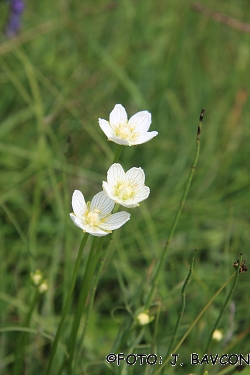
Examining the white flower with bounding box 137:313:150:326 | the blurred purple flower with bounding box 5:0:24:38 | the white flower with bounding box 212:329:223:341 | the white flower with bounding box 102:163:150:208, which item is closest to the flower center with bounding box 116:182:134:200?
the white flower with bounding box 102:163:150:208

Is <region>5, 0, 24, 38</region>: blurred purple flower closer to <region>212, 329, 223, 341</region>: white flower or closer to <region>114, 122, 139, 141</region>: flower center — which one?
<region>114, 122, 139, 141</region>: flower center

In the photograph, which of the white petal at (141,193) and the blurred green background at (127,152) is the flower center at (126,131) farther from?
the blurred green background at (127,152)

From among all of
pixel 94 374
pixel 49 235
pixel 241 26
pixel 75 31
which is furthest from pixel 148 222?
pixel 75 31

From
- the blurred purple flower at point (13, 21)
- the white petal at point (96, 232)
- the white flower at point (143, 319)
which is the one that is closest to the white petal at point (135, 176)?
the white petal at point (96, 232)

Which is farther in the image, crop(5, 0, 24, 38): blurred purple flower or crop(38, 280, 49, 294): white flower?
crop(5, 0, 24, 38): blurred purple flower

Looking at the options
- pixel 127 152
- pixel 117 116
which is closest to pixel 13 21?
pixel 127 152

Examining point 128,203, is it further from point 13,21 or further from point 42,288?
point 13,21
